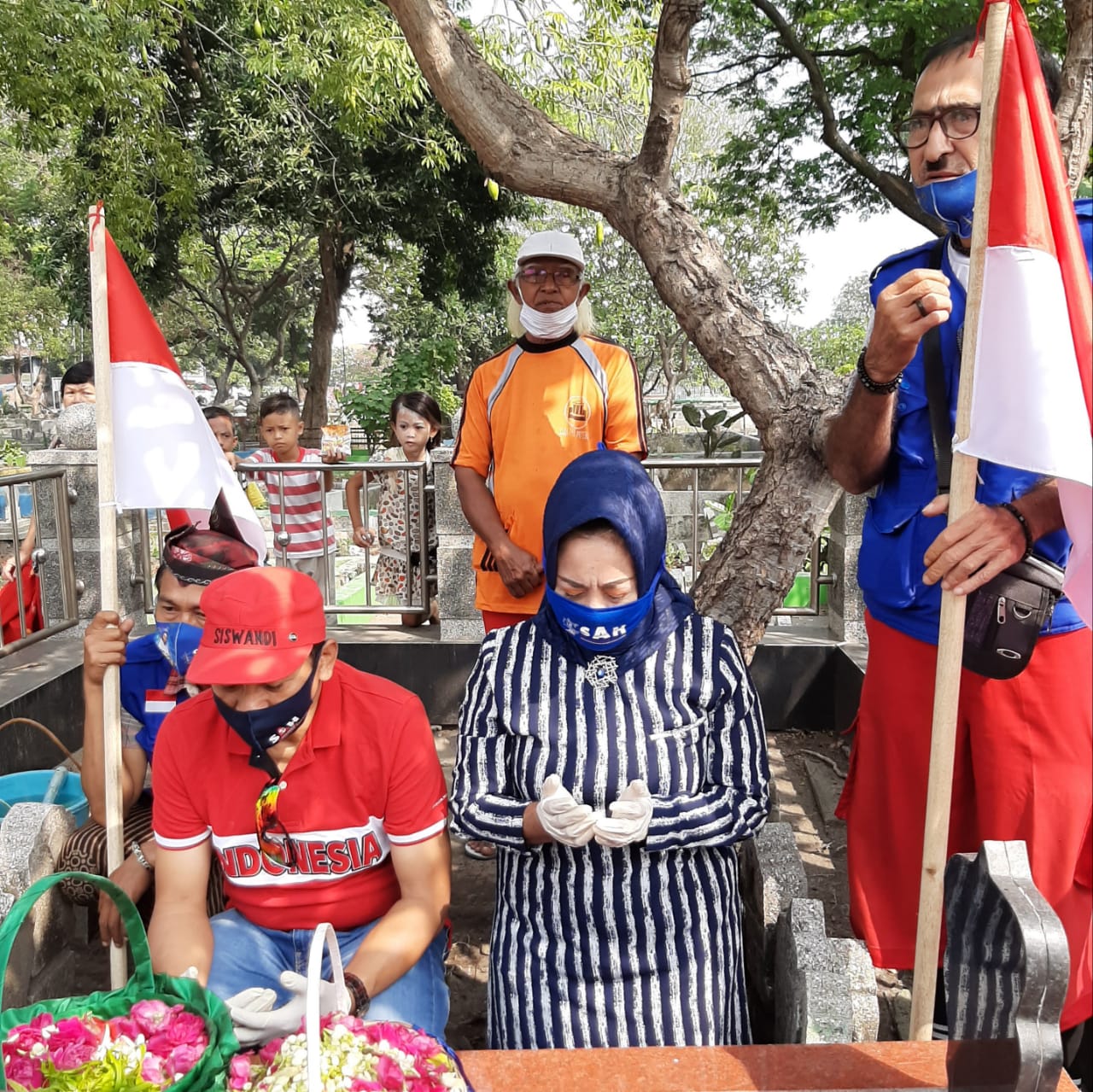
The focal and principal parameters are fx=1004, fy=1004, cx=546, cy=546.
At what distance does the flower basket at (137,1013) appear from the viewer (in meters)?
1.23

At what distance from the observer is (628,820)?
1.95 m

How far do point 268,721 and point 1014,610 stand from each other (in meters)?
1.46

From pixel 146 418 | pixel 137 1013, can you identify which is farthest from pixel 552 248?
pixel 137 1013

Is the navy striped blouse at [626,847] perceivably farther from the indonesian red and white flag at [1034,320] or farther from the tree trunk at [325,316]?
the tree trunk at [325,316]

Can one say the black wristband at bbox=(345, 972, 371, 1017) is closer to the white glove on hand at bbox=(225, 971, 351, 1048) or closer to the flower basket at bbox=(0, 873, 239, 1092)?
the white glove on hand at bbox=(225, 971, 351, 1048)

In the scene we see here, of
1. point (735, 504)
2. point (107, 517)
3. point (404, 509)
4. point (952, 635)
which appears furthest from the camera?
point (404, 509)

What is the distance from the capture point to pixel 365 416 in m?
18.9

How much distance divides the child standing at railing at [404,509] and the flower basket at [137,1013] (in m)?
4.64

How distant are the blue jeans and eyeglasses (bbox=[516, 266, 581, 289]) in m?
2.09

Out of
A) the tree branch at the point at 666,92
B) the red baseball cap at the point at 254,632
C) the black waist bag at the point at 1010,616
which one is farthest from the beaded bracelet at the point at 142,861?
the tree branch at the point at 666,92

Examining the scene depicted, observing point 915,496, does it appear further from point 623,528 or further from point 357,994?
point 357,994

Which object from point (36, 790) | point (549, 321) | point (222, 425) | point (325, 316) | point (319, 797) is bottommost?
point (36, 790)

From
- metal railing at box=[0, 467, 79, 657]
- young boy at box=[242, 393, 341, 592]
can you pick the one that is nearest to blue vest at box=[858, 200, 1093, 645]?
young boy at box=[242, 393, 341, 592]

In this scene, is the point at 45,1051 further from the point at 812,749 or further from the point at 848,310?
the point at 848,310
